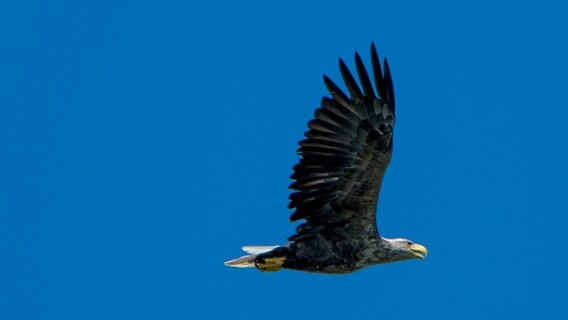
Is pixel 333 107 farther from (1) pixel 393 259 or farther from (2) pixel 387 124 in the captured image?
(1) pixel 393 259

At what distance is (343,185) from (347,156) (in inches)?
14.7

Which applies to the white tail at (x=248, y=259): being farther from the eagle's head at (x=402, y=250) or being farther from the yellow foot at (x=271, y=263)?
the eagle's head at (x=402, y=250)

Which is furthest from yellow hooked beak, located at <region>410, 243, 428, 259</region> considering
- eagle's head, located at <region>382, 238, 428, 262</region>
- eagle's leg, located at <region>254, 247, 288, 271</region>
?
eagle's leg, located at <region>254, 247, 288, 271</region>

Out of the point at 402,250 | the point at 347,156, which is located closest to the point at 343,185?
the point at 347,156

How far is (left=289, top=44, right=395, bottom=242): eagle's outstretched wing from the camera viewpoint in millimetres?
21562

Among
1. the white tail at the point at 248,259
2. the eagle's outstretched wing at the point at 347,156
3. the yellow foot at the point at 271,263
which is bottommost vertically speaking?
the yellow foot at the point at 271,263

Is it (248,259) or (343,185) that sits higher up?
(343,185)

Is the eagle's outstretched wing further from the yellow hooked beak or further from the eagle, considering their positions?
the yellow hooked beak

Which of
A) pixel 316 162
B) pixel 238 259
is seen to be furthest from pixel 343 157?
pixel 238 259

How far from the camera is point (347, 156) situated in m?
21.7

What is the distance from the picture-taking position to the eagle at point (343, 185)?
2158 centimetres

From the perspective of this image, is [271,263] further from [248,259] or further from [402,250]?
[402,250]

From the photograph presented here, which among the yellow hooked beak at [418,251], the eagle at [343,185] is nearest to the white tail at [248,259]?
the eagle at [343,185]

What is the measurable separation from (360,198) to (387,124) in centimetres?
97
